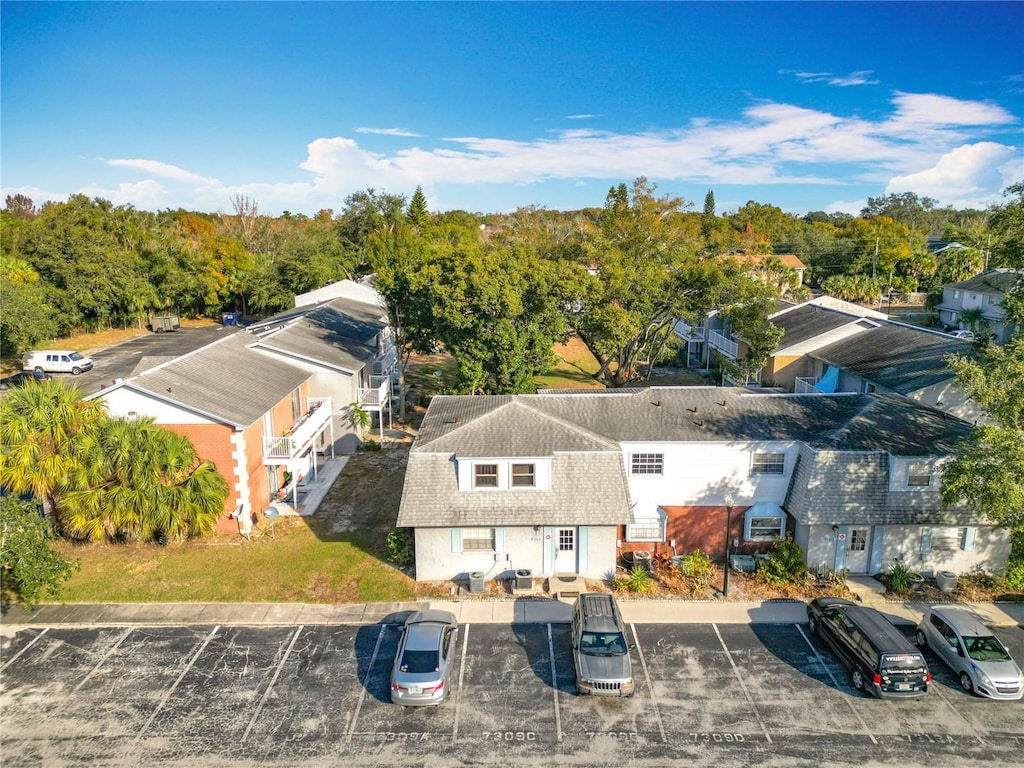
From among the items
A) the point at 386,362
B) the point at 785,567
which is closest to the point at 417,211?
the point at 386,362

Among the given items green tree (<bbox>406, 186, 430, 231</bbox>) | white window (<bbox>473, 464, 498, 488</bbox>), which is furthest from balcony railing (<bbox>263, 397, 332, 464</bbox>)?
green tree (<bbox>406, 186, 430, 231</bbox>)

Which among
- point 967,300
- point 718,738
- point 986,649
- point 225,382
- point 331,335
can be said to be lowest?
point 718,738

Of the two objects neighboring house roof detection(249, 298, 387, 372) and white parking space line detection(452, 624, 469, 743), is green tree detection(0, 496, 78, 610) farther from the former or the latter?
neighboring house roof detection(249, 298, 387, 372)

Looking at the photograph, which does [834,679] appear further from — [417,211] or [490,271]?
[417,211]

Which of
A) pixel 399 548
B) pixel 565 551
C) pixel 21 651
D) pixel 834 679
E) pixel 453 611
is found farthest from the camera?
pixel 399 548

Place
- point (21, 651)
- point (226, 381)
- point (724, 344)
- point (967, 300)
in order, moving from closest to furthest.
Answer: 1. point (21, 651)
2. point (226, 381)
3. point (724, 344)
4. point (967, 300)

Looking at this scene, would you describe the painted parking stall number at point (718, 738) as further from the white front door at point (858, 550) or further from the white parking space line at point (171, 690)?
the white parking space line at point (171, 690)
